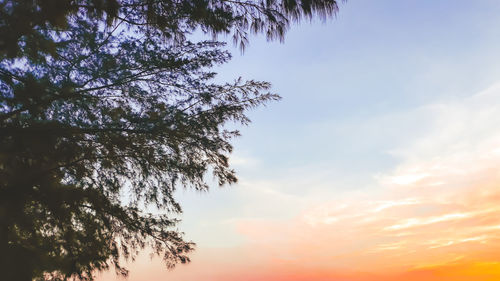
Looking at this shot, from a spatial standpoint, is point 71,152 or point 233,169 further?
point 233,169

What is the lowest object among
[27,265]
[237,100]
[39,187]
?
[27,265]

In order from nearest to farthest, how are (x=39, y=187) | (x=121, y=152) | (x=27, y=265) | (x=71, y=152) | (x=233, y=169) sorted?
(x=27, y=265)
(x=71, y=152)
(x=39, y=187)
(x=121, y=152)
(x=233, y=169)

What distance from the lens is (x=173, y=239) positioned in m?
8.67

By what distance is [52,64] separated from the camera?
7445 millimetres

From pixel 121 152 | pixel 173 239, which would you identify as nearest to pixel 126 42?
pixel 121 152

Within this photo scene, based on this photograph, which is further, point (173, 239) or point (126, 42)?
point (173, 239)

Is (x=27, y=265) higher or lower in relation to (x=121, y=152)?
lower

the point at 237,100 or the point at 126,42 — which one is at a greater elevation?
the point at 126,42

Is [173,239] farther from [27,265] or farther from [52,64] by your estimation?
[52,64]

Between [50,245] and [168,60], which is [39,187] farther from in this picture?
[168,60]

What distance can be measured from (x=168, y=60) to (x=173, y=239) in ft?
11.2

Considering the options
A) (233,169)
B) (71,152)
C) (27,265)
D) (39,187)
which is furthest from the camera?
(233,169)

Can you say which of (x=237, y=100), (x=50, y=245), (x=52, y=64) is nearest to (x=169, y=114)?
(x=237, y=100)

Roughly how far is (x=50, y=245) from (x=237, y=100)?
4.36m
